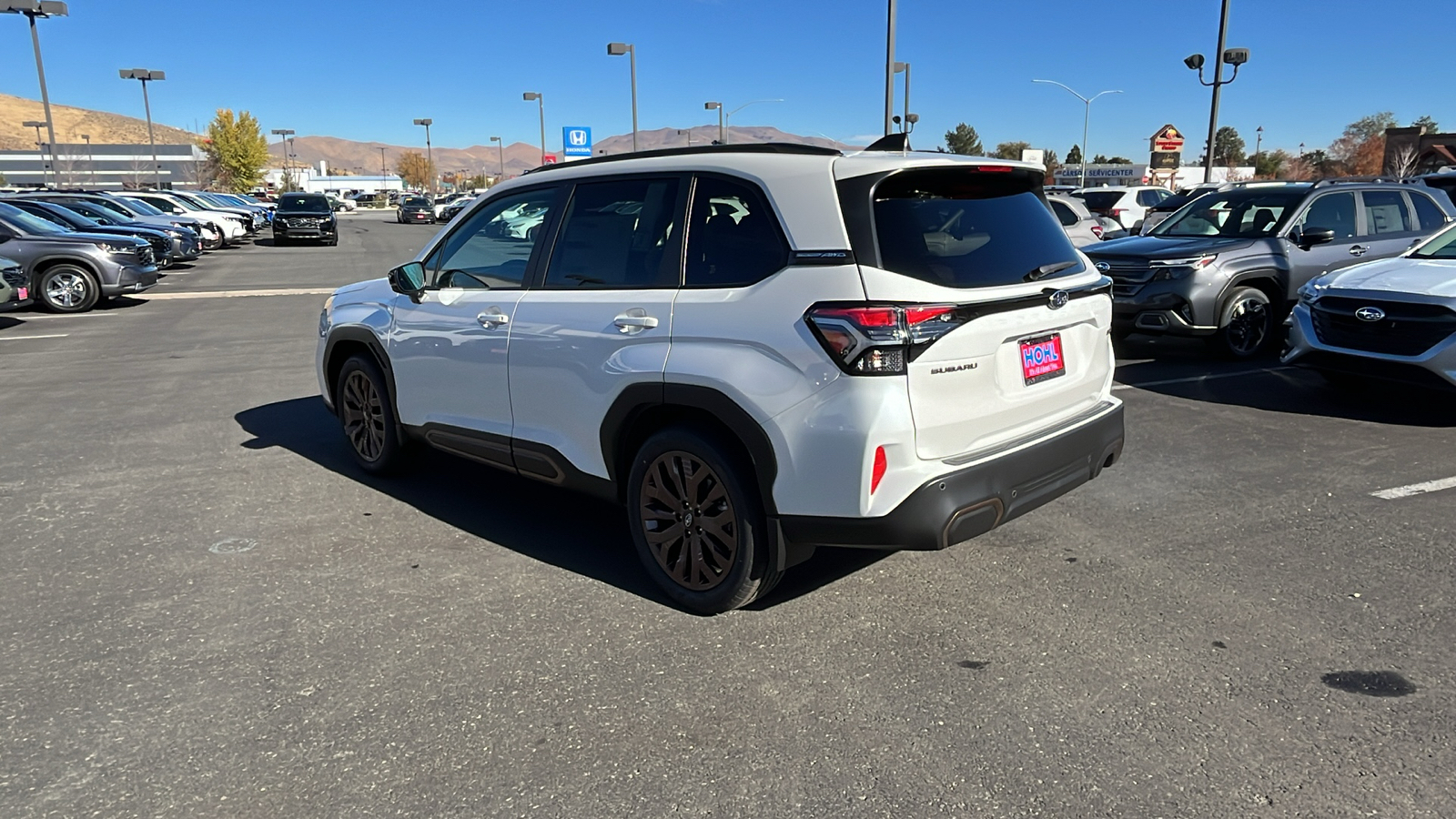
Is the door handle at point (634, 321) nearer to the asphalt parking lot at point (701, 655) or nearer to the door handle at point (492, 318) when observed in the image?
the door handle at point (492, 318)

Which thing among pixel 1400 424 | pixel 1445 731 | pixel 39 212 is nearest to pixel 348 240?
pixel 39 212

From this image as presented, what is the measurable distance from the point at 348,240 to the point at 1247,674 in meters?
37.1

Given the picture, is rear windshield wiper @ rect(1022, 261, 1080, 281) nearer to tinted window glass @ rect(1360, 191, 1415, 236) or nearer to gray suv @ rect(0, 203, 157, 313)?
tinted window glass @ rect(1360, 191, 1415, 236)

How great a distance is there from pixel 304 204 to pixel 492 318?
31.4m

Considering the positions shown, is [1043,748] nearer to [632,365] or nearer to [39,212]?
[632,365]

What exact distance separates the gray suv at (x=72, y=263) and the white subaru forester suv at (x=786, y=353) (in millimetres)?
12720

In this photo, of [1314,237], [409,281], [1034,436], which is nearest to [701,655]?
[1034,436]

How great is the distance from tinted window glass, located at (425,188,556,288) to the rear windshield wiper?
2117 mm

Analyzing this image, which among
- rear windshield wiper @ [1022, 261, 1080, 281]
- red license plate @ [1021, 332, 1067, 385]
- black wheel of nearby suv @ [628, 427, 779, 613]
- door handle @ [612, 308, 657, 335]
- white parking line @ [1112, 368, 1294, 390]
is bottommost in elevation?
white parking line @ [1112, 368, 1294, 390]

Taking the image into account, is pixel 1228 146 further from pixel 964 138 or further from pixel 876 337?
pixel 876 337

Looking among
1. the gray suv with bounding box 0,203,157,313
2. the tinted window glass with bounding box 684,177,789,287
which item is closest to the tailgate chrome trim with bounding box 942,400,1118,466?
the tinted window glass with bounding box 684,177,789,287

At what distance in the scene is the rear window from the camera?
11.3 ft

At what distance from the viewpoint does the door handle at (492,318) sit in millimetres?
4520

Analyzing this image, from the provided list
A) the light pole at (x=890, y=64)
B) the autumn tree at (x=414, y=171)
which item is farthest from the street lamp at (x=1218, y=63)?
the autumn tree at (x=414, y=171)
